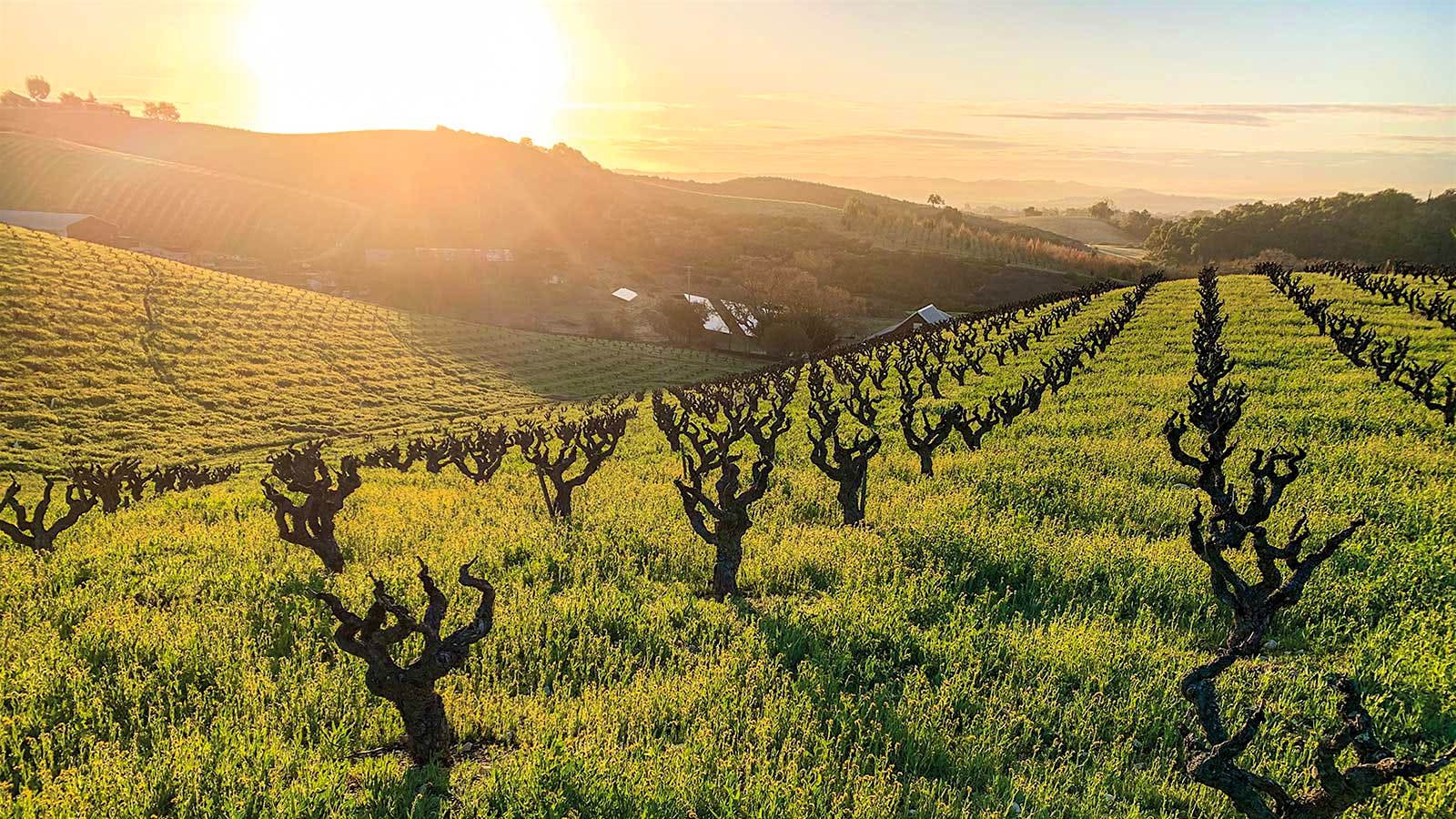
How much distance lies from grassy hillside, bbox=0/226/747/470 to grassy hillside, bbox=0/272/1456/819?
34278mm

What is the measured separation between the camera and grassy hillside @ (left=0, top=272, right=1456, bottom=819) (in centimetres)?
584

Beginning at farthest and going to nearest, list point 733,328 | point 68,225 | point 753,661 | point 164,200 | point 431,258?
point 164,200 < point 431,258 < point 68,225 < point 733,328 < point 753,661

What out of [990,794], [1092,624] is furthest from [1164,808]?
[1092,624]

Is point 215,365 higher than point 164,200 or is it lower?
lower

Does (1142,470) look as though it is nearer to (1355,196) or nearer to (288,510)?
(288,510)

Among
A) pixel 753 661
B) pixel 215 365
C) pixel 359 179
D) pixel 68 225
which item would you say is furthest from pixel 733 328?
pixel 359 179

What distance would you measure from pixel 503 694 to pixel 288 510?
6.07 meters

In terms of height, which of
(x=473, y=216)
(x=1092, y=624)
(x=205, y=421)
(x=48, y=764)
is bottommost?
(x=205, y=421)

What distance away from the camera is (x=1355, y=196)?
12719cm

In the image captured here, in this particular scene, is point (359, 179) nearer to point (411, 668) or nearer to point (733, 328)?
point (733, 328)

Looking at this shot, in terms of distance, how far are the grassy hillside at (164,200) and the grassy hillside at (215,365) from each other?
71.8 meters

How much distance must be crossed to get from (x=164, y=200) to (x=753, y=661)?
17023cm

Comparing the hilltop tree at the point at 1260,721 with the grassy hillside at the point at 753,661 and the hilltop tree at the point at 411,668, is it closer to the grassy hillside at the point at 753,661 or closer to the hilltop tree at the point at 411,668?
the grassy hillside at the point at 753,661

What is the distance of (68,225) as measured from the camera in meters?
110
